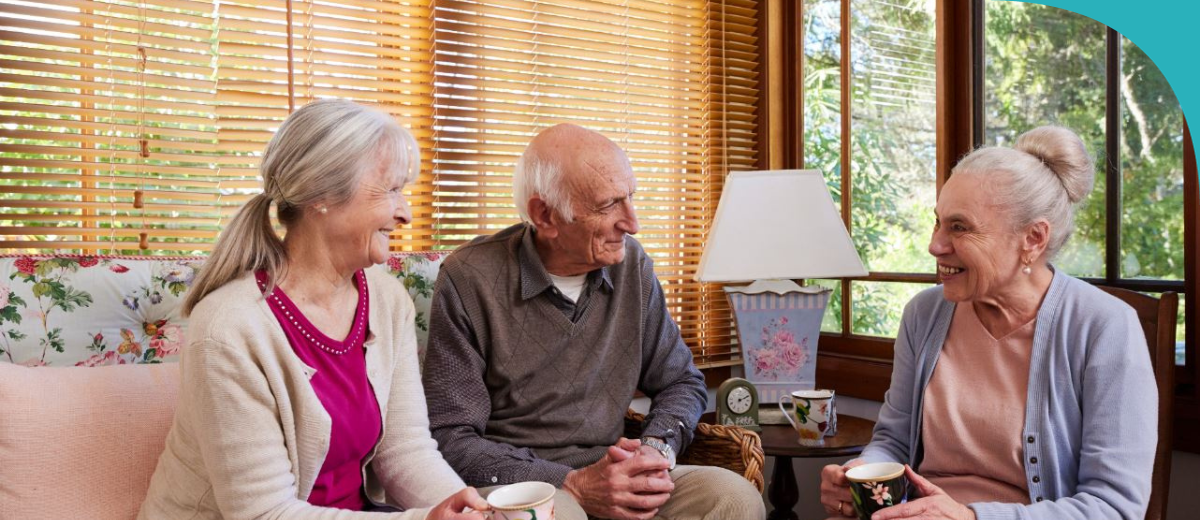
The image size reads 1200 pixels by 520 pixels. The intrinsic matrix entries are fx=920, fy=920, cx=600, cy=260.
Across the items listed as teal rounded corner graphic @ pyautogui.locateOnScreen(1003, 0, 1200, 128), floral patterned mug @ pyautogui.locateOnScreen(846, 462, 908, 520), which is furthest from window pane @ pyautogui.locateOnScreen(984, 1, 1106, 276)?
floral patterned mug @ pyautogui.locateOnScreen(846, 462, 908, 520)

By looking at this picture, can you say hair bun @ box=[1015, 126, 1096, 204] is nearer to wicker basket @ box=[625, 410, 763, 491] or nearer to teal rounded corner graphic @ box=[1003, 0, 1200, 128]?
teal rounded corner graphic @ box=[1003, 0, 1200, 128]

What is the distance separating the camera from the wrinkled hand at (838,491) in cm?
160

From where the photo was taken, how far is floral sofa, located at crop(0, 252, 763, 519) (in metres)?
1.53

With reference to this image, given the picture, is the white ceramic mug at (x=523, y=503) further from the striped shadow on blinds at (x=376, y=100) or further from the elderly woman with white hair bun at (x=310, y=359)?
the striped shadow on blinds at (x=376, y=100)

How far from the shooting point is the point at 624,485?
5.73 feet

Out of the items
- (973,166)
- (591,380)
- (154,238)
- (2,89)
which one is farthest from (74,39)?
(973,166)

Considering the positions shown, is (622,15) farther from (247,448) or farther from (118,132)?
(247,448)

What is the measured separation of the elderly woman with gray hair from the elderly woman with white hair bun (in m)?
0.80

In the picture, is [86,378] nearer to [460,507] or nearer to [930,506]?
[460,507]

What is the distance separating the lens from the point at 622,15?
2.96 meters

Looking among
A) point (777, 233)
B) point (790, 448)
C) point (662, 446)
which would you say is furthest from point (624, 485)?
point (777, 233)

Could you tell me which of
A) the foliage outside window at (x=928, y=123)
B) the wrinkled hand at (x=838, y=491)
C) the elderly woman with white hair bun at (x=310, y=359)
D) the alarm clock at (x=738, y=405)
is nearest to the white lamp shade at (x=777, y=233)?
the alarm clock at (x=738, y=405)

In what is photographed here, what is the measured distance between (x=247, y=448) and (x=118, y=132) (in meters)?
1.19

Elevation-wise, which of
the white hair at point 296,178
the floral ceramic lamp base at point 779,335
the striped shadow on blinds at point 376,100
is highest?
the striped shadow on blinds at point 376,100
